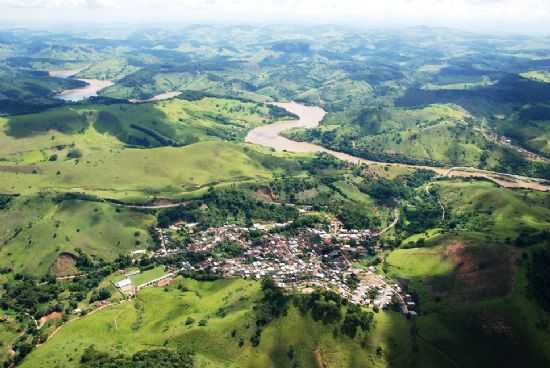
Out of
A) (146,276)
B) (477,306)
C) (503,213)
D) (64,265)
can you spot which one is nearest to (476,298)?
(477,306)

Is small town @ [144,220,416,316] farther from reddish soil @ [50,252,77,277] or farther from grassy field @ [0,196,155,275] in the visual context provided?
reddish soil @ [50,252,77,277]

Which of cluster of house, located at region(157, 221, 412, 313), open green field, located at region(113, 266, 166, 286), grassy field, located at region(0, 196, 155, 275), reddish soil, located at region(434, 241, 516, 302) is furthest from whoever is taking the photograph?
grassy field, located at region(0, 196, 155, 275)

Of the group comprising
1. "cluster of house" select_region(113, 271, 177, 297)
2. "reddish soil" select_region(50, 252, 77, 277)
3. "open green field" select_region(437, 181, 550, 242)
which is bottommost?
"reddish soil" select_region(50, 252, 77, 277)

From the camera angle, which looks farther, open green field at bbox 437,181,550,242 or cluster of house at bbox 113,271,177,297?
open green field at bbox 437,181,550,242

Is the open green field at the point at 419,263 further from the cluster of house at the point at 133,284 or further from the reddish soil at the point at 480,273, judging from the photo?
the cluster of house at the point at 133,284

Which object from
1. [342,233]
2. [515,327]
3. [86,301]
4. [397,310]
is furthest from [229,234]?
[515,327]

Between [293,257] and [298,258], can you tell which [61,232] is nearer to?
[293,257]

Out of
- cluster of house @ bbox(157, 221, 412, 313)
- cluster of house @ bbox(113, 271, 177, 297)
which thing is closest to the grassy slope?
cluster of house @ bbox(157, 221, 412, 313)

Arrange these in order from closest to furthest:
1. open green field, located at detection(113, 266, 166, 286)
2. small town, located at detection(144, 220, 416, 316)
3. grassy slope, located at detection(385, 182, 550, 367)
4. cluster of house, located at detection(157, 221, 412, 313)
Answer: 1. grassy slope, located at detection(385, 182, 550, 367)
2. small town, located at detection(144, 220, 416, 316)
3. cluster of house, located at detection(157, 221, 412, 313)
4. open green field, located at detection(113, 266, 166, 286)
